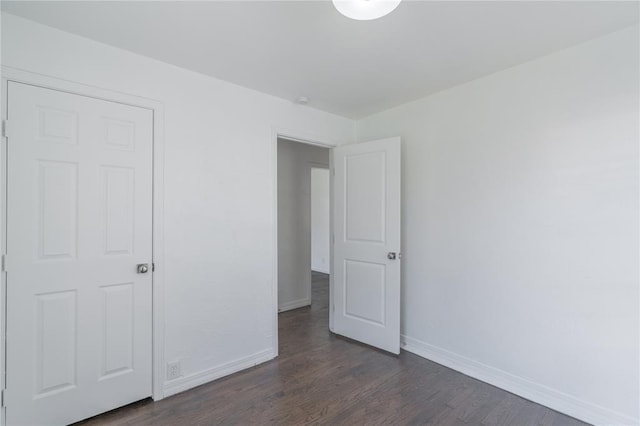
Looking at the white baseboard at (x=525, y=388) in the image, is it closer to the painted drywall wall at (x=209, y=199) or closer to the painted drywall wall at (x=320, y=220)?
the painted drywall wall at (x=209, y=199)

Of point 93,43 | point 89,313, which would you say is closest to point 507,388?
point 89,313

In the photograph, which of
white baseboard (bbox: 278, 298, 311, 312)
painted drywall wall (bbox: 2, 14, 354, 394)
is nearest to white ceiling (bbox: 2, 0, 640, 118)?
painted drywall wall (bbox: 2, 14, 354, 394)

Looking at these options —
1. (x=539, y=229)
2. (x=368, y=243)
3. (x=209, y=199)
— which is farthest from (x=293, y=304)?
(x=539, y=229)

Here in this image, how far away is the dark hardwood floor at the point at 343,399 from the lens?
6.61 feet

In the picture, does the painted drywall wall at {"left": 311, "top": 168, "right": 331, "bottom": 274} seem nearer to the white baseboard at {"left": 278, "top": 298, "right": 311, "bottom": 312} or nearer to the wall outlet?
the white baseboard at {"left": 278, "top": 298, "right": 311, "bottom": 312}

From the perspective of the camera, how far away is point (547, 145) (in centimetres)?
221

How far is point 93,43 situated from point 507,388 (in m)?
3.78

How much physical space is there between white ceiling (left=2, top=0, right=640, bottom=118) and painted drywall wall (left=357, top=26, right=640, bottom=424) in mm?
297

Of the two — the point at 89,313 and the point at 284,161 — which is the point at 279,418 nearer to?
the point at 89,313

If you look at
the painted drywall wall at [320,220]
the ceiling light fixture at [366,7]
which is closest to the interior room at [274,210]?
the ceiling light fixture at [366,7]

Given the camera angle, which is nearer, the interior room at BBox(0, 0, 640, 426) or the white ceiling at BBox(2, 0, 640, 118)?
the white ceiling at BBox(2, 0, 640, 118)

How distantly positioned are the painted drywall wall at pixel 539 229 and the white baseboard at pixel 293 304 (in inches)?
74.4

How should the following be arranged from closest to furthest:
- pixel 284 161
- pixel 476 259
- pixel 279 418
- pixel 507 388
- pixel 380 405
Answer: pixel 279 418, pixel 380 405, pixel 507 388, pixel 476 259, pixel 284 161

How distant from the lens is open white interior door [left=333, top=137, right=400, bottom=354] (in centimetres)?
298
